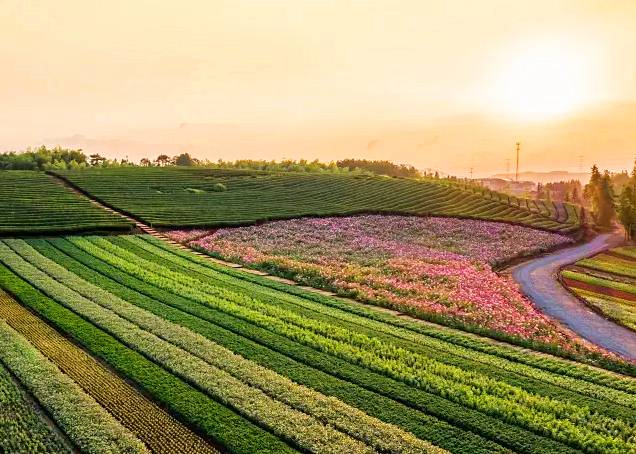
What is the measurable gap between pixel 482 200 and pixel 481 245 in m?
37.8

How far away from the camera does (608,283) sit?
124 feet

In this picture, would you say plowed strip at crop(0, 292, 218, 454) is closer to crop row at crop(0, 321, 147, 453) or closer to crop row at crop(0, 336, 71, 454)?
crop row at crop(0, 321, 147, 453)

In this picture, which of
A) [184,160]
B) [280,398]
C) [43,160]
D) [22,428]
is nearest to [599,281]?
[280,398]

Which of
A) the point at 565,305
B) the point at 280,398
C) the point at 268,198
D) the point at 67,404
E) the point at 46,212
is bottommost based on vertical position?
the point at 565,305

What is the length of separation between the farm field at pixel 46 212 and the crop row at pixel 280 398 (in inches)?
898

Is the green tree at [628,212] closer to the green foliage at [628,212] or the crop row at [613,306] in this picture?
the green foliage at [628,212]

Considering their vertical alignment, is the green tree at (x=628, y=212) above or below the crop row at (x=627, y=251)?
above

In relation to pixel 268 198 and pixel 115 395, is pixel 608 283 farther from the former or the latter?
pixel 268 198

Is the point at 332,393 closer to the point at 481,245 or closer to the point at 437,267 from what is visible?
the point at 437,267

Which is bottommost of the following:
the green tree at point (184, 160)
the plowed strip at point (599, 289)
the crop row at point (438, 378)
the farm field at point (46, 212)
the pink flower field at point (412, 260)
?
the plowed strip at point (599, 289)

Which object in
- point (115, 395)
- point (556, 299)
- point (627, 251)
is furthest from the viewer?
point (627, 251)

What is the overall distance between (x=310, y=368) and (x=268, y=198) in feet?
164

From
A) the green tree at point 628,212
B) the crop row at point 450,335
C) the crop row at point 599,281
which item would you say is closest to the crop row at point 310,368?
the crop row at point 450,335

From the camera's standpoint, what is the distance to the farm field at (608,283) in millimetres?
29750
